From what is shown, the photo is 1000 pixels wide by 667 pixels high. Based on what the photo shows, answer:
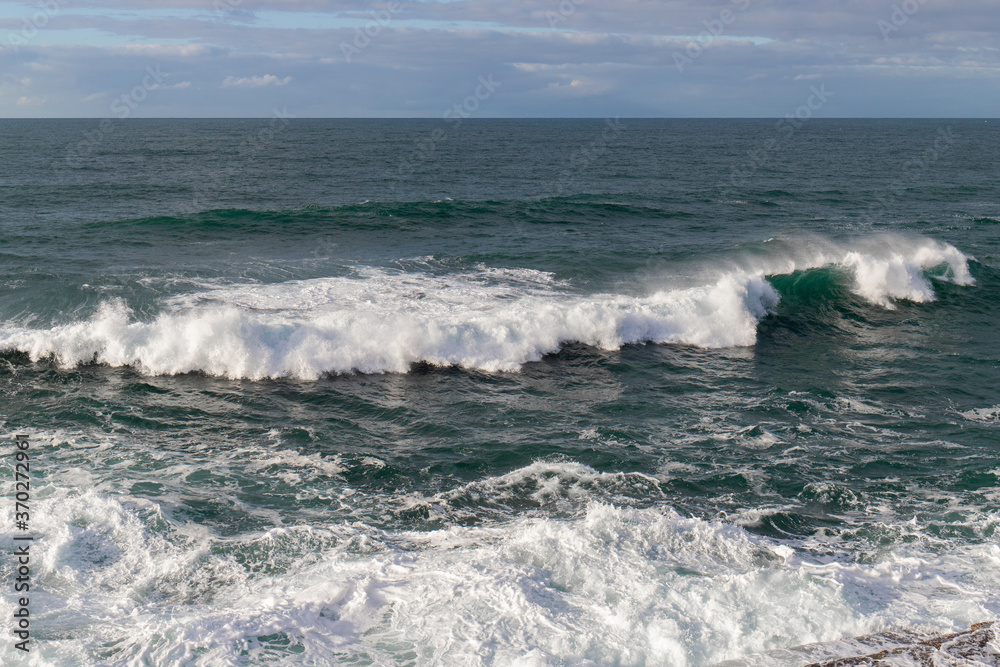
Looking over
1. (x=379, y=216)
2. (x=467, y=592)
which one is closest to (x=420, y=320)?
(x=467, y=592)

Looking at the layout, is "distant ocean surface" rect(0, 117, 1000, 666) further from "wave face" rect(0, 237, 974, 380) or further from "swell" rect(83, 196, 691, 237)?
"swell" rect(83, 196, 691, 237)

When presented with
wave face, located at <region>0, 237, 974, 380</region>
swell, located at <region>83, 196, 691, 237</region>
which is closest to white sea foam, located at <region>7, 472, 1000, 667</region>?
wave face, located at <region>0, 237, 974, 380</region>

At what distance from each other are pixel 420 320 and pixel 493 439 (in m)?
5.41

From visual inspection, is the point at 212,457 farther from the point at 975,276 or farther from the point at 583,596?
the point at 975,276

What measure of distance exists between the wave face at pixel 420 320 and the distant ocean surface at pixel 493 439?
8cm

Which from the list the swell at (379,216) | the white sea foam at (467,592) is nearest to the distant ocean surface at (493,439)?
the white sea foam at (467,592)

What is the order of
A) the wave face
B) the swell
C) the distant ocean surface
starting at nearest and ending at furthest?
the distant ocean surface
the wave face
the swell

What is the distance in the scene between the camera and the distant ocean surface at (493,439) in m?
7.46

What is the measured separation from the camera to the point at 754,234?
29.1 m

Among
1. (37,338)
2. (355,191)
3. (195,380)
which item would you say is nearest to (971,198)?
(355,191)

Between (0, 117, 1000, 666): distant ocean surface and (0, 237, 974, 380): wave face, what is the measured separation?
0.28ft

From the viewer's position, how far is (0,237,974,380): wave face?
15.5 m

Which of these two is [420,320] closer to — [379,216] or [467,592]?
[467,592]

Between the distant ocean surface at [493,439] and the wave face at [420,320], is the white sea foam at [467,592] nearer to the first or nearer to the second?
the distant ocean surface at [493,439]
